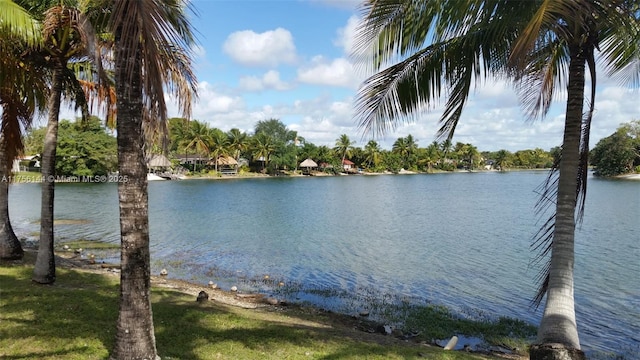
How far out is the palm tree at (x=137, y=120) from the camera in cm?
387

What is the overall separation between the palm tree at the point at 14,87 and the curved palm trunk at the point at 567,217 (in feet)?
25.2

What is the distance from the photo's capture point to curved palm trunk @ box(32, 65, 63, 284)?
28.6ft

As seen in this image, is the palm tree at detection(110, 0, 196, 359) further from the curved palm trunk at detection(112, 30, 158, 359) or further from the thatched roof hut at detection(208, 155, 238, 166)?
the thatched roof hut at detection(208, 155, 238, 166)

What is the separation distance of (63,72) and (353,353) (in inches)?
315

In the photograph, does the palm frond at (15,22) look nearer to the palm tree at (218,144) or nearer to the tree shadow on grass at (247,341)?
the tree shadow on grass at (247,341)

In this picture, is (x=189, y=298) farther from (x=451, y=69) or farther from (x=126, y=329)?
(x=451, y=69)

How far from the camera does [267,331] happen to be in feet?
22.7

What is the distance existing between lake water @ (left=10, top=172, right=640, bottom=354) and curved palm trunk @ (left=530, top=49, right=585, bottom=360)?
15.0ft

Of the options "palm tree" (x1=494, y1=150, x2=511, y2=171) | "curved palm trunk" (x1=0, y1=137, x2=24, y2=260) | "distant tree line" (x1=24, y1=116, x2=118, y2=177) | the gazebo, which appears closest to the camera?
"curved palm trunk" (x1=0, y1=137, x2=24, y2=260)

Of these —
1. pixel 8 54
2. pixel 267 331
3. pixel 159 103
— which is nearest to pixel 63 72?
pixel 8 54

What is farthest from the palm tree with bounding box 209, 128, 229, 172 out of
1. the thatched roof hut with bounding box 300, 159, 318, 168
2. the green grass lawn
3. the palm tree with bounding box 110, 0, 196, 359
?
the palm tree with bounding box 110, 0, 196, 359

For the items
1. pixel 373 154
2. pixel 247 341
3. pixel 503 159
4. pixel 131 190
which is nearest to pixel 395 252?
pixel 247 341

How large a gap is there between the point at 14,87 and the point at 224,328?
648 cm

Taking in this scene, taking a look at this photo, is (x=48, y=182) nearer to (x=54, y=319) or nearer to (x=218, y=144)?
(x=54, y=319)
